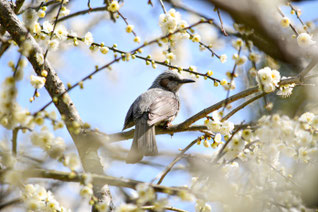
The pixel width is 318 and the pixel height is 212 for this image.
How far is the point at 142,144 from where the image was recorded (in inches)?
150

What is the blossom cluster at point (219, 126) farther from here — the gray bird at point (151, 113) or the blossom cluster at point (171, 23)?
the gray bird at point (151, 113)

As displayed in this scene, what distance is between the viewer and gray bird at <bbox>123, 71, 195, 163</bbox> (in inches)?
151

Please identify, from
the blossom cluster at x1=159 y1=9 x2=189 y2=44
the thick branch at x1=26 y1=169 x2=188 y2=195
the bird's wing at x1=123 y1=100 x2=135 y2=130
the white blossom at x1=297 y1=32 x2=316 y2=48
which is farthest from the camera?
the bird's wing at x1=123 y1=100 x2=135 y2=130

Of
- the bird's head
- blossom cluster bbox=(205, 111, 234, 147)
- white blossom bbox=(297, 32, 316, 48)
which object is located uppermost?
the bird's head

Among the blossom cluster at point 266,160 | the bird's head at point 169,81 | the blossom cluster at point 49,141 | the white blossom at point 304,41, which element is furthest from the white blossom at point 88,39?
the bird's head at point 169,81

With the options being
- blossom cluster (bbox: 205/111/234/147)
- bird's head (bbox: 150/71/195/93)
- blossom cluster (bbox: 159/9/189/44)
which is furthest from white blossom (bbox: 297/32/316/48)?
bird's head (bbox: 150/71/195/93)

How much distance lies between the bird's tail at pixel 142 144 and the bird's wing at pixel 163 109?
0.41 feet

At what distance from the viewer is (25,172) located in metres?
1.84

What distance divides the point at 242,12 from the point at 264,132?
2.82 feet

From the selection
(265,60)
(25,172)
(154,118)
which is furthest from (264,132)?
(265,60)

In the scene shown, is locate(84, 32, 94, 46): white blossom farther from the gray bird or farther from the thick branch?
the thick branch

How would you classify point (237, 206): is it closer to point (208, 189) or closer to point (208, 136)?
point (208, 189)

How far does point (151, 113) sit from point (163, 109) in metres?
0.26

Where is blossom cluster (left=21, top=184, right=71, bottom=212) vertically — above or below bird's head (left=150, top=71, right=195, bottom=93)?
below
